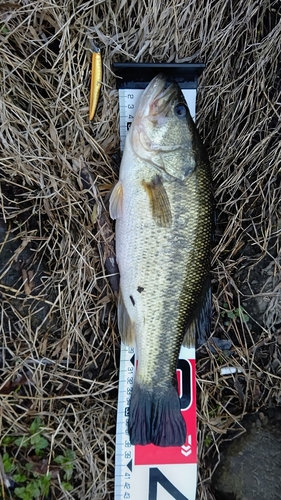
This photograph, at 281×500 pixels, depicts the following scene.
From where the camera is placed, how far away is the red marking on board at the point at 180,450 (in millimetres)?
2617

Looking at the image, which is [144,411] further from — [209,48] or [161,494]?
[209,48]

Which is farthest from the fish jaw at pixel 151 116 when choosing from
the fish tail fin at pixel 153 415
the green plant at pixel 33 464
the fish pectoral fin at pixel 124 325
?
the green plant at pixel 33 464

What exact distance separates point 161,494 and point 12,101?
2.24 metres

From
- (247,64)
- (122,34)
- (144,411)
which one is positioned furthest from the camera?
(247,64)

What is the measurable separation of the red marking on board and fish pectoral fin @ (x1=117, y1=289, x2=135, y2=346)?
14.4 inches

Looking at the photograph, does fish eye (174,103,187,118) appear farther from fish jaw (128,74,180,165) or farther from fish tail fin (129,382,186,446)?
fish tail fin (129,382,186,446)

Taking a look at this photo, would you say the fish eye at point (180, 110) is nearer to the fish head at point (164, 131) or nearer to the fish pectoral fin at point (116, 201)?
the fish head at point (164, 131)

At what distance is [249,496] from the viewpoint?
2.73m

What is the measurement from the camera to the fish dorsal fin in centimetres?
237

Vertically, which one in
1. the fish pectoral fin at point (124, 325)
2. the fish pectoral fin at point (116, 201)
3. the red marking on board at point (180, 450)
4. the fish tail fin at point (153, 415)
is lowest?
the red marking on board at point (180, 450)

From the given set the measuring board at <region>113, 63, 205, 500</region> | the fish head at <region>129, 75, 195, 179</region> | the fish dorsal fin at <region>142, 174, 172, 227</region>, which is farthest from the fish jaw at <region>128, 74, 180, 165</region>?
the measuring board at <region>113, 63, 205, 500</region>

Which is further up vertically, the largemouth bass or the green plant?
the largemouth bass

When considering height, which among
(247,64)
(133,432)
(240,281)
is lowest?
(133,432)

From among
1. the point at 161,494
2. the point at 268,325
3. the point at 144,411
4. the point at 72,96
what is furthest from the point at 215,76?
the point at 161,494
